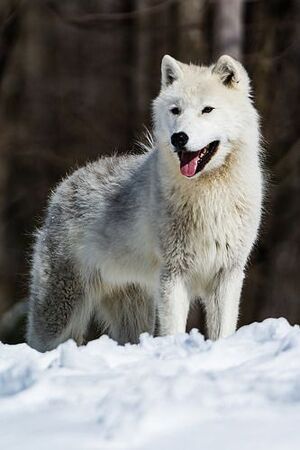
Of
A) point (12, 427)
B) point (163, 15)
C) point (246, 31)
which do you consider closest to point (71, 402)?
point (12, 427)

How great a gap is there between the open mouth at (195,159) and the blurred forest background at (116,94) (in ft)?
20.5

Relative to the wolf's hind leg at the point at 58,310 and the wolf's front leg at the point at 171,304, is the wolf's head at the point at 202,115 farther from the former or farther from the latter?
the wolf's hind leg at the point at 58,310

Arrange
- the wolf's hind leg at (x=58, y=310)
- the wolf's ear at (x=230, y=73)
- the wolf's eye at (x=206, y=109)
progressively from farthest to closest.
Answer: the wolf's hind leg at (x=58, y=310) → the wolf's ear at (x=230, y=73) → the wolf's eye at (x=206, y=109)

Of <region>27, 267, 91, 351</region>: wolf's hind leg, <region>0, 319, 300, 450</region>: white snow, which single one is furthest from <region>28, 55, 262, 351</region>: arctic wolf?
<region>0, 319, 300, 450</region>: white snow

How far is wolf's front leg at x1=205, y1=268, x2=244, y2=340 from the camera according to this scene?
7.14 metres

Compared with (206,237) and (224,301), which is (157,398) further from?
(224,301)

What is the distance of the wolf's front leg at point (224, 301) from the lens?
714cm

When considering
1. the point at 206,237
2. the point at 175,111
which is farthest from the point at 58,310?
the point at 175,111

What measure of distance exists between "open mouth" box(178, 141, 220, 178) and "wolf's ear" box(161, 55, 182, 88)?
0.56 metres

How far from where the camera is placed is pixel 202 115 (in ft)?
22.2

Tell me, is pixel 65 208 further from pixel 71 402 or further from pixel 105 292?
pixel 71 402

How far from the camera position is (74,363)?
4441 mm

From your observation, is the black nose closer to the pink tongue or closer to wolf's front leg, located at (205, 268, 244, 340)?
the pink tongue

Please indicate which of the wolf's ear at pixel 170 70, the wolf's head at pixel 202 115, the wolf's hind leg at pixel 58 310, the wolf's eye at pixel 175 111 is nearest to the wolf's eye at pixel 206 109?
the wolf's head at pixel 202 115
